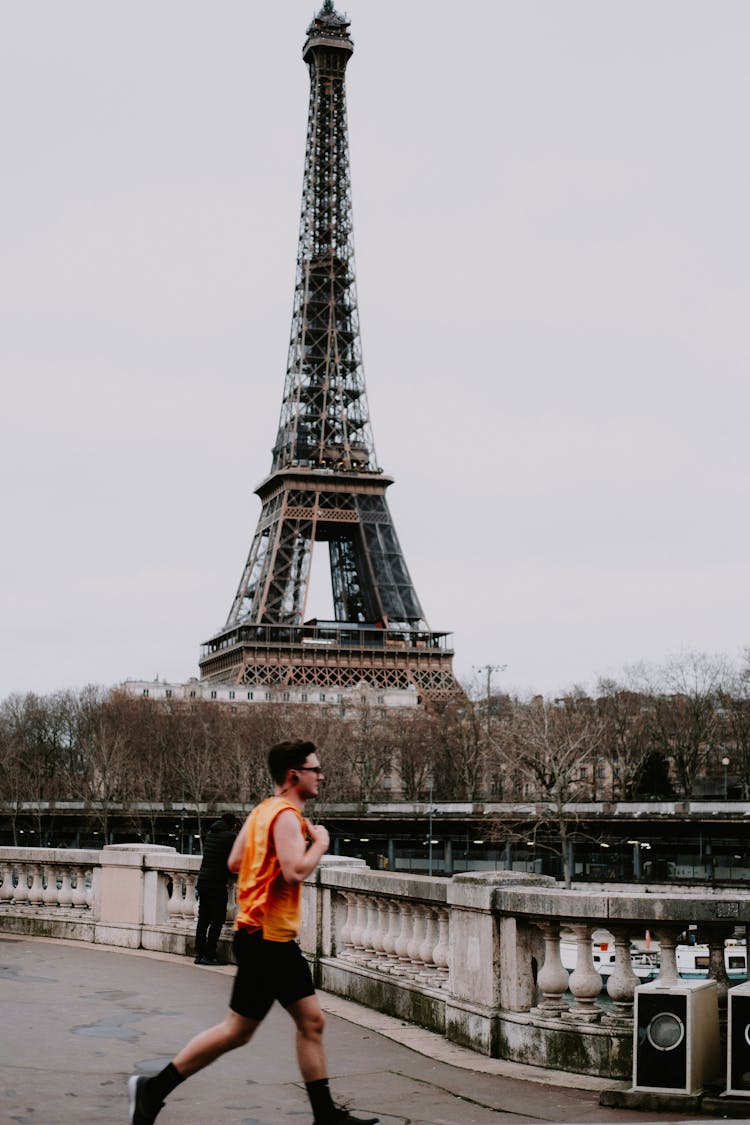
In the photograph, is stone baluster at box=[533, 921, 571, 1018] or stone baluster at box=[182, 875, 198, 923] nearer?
stone baluster at box=[533, 921, 571, 1018]

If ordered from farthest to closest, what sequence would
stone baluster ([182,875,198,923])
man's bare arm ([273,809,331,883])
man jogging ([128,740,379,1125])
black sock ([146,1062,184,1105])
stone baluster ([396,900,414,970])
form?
stone baluster ([182,875,198,923])
stone baluster ([396,900,414,970])
black sock ([146,1062,184,1105])
man jogging ([128,740,379,1125])
man's bare arm ([273,809,331,883])

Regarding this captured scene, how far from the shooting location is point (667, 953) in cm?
893

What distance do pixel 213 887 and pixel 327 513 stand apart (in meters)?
97.6

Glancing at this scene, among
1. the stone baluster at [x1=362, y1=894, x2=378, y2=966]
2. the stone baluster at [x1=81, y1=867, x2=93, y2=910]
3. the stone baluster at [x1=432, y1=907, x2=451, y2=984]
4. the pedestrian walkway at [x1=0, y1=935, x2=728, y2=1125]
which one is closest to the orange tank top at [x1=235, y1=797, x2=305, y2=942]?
the pedestrian walkway at [x1=0, y1=935, x2=728, y2=1125]

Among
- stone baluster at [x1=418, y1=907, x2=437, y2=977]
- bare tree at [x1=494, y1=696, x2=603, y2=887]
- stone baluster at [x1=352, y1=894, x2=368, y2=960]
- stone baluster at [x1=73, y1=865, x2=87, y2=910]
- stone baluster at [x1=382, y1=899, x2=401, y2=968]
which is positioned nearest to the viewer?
stone baluster at [x1=418, y1=907, x2=437, y2=977]

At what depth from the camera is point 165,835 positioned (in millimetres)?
99500

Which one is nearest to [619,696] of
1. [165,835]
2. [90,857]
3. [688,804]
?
[688,804]

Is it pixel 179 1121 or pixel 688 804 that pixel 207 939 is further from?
pixel 688 804

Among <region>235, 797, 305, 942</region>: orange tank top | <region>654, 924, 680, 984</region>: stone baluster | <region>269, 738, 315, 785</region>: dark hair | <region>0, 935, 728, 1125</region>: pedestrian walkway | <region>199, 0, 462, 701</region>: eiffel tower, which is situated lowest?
<region>0, 935, 728, 1125</region>: pedestrian walkway

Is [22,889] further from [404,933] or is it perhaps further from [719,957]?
[719,957]

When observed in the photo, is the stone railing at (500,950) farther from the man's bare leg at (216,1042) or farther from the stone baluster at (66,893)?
the stone baluster at (66,893)

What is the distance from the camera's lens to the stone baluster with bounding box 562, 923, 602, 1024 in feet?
30.6

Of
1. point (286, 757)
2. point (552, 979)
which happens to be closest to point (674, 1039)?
point (552, 979)

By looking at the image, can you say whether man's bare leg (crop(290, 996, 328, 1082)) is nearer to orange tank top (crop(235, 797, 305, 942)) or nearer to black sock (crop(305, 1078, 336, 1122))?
black sock (crop(305, 1078, 336, 1122))
